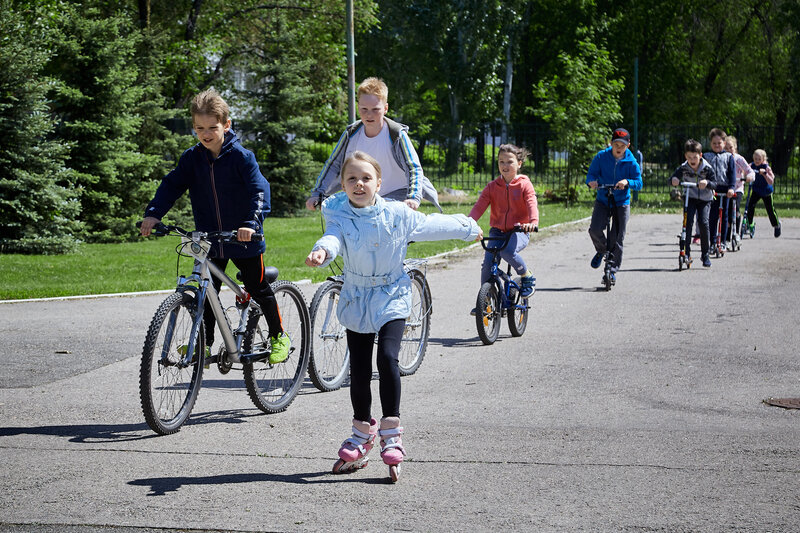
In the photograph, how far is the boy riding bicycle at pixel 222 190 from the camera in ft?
20.6

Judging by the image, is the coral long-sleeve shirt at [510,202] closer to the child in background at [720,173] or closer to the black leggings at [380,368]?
the black leggings at [380,368]

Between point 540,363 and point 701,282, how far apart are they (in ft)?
Result: 20.0

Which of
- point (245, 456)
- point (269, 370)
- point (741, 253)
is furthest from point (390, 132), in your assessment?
point (741, 253)

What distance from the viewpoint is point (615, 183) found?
13.0 metres

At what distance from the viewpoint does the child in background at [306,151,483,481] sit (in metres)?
5.20

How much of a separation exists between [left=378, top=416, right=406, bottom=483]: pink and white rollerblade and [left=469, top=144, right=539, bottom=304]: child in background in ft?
13.4

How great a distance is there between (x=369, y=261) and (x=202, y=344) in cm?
137

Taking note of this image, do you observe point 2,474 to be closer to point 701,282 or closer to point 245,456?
point 245,456

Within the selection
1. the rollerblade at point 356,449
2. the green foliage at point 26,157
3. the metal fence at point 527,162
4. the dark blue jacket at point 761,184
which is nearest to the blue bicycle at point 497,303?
the rollerblade at point 356,449

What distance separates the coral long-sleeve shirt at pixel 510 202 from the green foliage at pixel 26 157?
10.4 meters

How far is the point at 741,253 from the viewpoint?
17.5 metres

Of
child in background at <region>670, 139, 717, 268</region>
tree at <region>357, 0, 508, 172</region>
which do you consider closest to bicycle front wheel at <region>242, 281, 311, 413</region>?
child in background at <region>670, 139, 717, 268</region>

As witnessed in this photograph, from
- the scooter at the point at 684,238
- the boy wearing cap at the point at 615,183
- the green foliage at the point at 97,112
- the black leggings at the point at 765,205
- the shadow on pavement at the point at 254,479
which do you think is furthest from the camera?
the black leggings at the point at 765,205

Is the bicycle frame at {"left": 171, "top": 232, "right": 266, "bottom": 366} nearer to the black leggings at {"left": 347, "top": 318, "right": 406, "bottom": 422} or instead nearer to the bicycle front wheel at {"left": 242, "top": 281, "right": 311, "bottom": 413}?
the bicycle front wheel at {"left": 242, "top": 281, "right": 311, "bottom": 413}
